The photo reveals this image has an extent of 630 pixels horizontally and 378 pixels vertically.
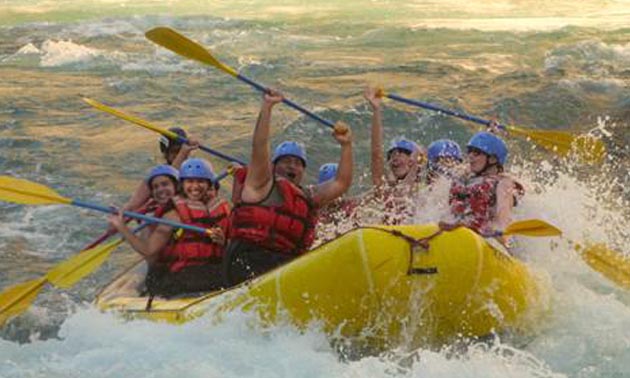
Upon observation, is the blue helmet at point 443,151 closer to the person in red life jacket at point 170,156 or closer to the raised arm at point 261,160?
the person in red life jacket at point 170,156

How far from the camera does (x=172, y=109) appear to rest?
16234 mm

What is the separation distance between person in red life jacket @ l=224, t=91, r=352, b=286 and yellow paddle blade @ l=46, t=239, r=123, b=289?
1127 millimetres

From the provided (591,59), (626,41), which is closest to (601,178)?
(591,59)

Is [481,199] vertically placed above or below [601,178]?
above

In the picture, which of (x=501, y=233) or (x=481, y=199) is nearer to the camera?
(x=501, y=233)

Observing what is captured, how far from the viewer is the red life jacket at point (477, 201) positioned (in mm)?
6500

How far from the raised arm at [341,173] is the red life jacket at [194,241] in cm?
68

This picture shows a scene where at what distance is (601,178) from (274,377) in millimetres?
7074

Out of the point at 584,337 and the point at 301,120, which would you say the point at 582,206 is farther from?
the point at 301,120

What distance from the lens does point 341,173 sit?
246 inches

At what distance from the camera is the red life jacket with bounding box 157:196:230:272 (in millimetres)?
6406

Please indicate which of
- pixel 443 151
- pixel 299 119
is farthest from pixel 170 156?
pixel 299 119

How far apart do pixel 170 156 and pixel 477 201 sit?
2979mm

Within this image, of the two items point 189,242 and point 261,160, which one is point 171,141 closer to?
point 189,242
